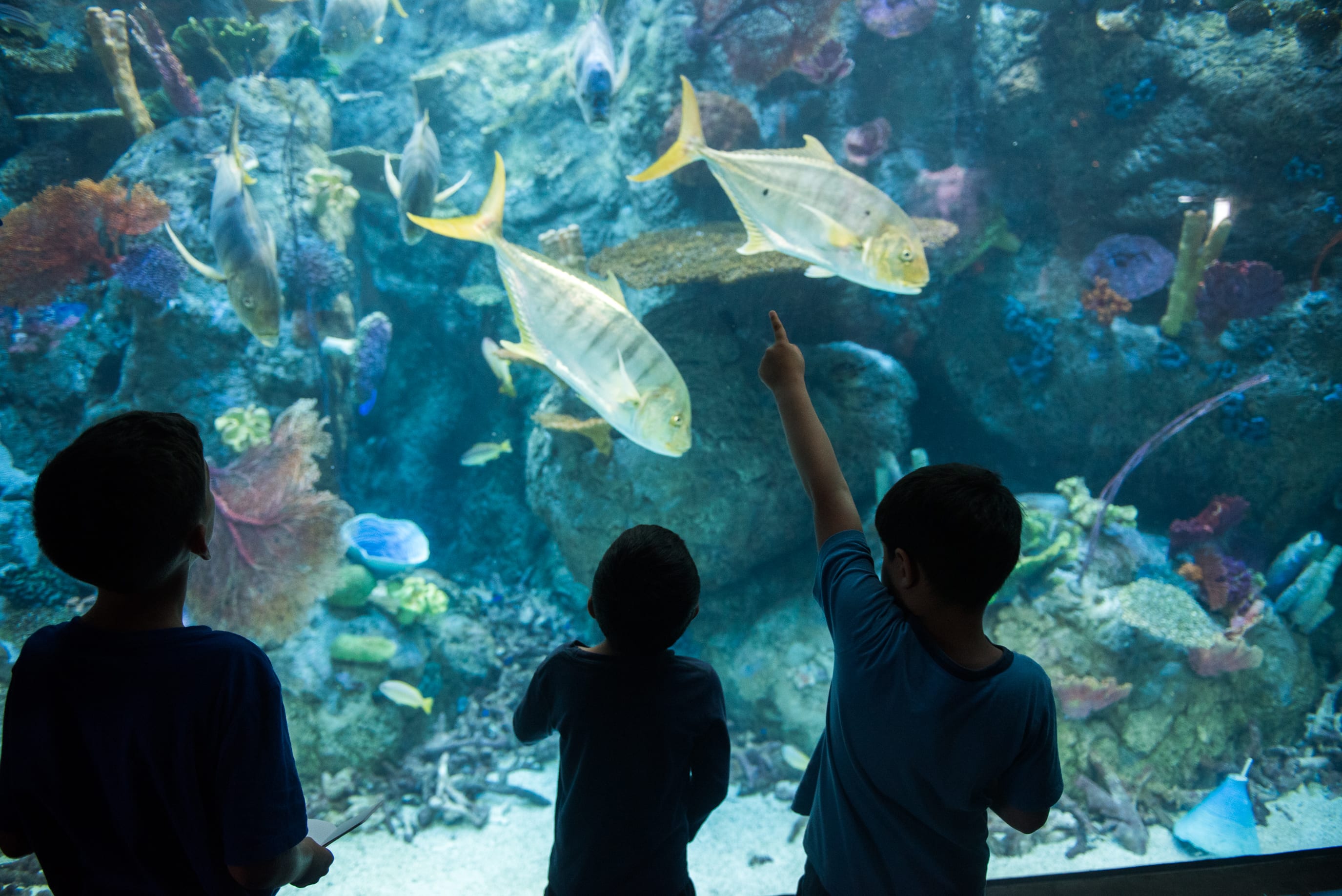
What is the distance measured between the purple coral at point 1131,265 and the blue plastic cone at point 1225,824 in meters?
3.96

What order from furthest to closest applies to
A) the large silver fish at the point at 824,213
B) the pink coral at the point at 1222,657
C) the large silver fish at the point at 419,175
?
the large silver fish at the point at 419,175 → the pink coral at the point at 1222,657 → the large silver fish at the point at 824,213

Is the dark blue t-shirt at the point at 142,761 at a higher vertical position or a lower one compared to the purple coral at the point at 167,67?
lower

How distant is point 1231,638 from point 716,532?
396 centimetres

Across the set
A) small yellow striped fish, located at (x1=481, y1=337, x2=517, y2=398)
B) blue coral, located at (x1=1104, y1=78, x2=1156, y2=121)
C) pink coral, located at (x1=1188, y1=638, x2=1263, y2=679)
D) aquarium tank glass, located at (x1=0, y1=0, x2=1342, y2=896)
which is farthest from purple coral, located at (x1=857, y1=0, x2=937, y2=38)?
pink coral, located at (x1=1188, y1=638, x2=1263, y2=679)

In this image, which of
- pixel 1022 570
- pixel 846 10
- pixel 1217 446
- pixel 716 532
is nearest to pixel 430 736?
pixel 716 532

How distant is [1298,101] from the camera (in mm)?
4762

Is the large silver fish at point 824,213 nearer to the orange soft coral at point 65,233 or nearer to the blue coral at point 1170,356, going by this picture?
the blue coral at point 1170,356

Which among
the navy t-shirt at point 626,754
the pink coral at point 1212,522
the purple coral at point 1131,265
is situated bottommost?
the pink coral at point 1212,522

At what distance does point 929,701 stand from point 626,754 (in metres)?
0.64

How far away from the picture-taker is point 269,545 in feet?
14.6

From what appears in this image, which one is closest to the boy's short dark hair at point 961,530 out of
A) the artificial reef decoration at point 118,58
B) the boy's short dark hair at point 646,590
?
the boy's short dark hair at point 646,590

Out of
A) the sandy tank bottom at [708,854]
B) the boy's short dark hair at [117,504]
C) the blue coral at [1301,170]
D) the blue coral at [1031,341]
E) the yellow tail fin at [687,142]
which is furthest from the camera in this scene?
the blue coral at [1031,341]

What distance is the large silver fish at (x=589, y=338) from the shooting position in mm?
2473

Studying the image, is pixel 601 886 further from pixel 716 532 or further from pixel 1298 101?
pixel 1298 101
